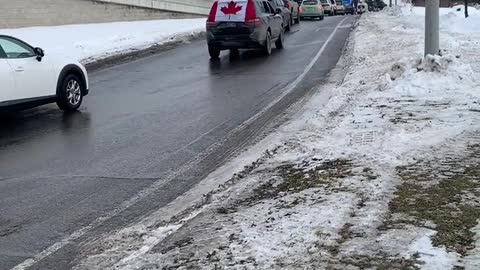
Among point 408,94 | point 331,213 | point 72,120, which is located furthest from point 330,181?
point 72,120

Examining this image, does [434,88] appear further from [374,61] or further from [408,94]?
[374,61]

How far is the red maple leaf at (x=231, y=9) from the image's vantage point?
59.6 ft

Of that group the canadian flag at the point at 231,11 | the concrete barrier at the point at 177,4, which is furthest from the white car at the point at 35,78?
the concrete barrier at the point at 177,4

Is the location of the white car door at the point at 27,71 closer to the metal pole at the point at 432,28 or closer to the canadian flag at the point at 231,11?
the metal pole at the point at 432,28

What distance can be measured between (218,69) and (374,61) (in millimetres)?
4035

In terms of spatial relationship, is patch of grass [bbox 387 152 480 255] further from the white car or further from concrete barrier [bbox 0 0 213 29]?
concrete barrier [bbox 0 0 213 29]

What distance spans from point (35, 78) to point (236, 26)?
884cm

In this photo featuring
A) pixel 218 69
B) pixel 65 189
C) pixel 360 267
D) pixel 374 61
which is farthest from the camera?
pixel 218 69

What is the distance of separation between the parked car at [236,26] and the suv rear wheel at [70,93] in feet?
24.6

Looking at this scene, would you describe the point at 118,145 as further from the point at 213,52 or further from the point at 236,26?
the point at 213,52

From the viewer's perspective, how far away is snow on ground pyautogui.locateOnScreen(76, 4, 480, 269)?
13.9 feet

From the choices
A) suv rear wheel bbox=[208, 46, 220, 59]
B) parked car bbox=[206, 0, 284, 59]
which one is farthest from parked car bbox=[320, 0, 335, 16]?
suv rear wheel bbox=[208, 46, 220, 59]

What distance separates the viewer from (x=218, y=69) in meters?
15.9

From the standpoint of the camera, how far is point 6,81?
938cm
